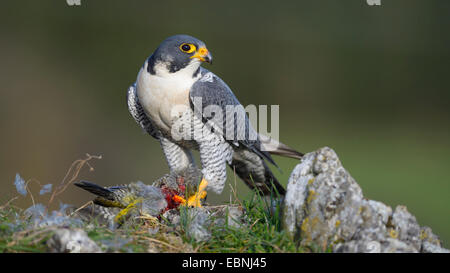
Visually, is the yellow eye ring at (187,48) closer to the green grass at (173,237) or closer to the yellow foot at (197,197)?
the yellow foot at (197,197)

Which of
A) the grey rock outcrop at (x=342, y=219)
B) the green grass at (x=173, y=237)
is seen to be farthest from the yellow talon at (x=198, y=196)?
the grey rock outcrop at (x=342, y=219)

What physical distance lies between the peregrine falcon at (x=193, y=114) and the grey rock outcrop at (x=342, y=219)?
0.67 metres

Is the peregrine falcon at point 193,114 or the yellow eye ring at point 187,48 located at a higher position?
the yellow eye ring at point 187,48

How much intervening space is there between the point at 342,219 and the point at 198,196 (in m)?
1.06

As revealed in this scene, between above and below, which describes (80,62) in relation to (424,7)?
below

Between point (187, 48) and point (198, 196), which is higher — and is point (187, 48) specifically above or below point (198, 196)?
above

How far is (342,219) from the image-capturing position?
1.71 m

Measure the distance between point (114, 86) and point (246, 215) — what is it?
24.1 ft

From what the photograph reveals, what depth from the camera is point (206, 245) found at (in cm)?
184

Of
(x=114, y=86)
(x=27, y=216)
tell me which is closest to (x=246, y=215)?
(x=27, y=216)

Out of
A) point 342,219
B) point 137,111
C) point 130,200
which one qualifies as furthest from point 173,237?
point 137,111

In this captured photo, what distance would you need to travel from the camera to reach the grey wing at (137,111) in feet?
9.76

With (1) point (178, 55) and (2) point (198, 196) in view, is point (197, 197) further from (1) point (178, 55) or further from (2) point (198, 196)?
(1) point (178, 55)
